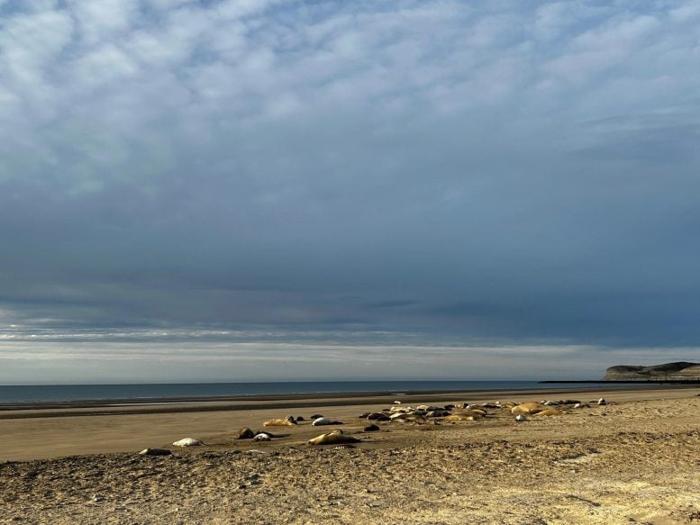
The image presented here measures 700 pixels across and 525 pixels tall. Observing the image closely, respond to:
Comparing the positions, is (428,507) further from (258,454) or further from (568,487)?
(258,454)

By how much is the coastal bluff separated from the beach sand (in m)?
146

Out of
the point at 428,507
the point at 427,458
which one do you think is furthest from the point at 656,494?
the point at 427,458

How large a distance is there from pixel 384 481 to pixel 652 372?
171 meters

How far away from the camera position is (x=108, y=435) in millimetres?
20562

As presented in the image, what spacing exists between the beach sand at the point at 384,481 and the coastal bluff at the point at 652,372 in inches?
5729

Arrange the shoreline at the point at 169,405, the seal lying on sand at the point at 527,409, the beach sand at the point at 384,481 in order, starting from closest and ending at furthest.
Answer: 1. the beach sand at the point at 384,481
2. the seal lying on sand at the point at 527,409
3. the shoreline at the point at 169,405

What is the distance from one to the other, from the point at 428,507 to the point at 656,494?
3.09 m

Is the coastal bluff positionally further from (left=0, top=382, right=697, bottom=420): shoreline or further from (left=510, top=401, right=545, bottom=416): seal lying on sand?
(left=510, top=401, right=545, bottom=416): seal lying on sand

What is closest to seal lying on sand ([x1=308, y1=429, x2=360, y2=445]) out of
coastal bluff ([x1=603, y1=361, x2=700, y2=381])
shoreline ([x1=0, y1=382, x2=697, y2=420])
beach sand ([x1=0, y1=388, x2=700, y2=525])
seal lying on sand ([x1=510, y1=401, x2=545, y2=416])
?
beach sand ([x1=0, y1=388, x2=700, y2=525])

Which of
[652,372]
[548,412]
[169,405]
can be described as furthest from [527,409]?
[652,372]

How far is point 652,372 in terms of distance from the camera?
16162cm

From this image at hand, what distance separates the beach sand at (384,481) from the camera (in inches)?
302

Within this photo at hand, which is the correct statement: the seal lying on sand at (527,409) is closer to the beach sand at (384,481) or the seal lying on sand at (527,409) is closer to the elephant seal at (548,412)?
the elephant seal at (548,412)

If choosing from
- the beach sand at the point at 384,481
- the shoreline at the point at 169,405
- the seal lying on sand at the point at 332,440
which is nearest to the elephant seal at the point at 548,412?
the beach sand at the point at 384,481
